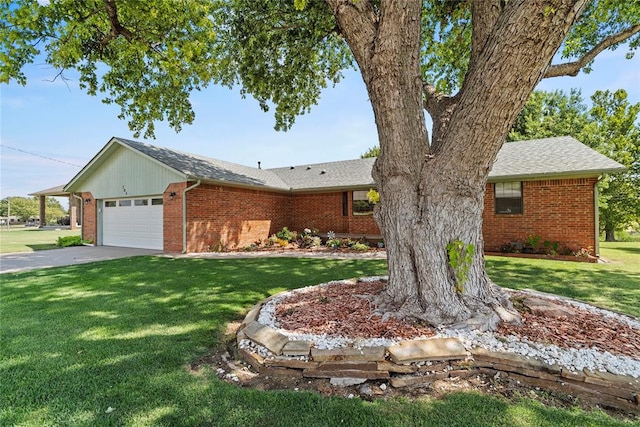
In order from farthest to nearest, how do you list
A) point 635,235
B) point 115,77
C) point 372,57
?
point 635,235, point 115,77, point 372,57

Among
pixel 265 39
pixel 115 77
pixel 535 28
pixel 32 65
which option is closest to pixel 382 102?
pixel 535 28

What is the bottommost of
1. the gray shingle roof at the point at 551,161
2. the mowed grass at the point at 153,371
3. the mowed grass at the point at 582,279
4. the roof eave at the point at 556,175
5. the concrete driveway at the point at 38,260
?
the mowed grass at the point at 582,279

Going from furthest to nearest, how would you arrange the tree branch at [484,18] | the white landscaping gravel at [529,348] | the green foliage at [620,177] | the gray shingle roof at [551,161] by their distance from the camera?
1. the green foliage at [620,177]
2. the gray shingle roof at [551,161]
3. the tree branch at [484,18]
4. the white landscaping gravel at [529,348]

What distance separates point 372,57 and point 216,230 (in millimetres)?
10314

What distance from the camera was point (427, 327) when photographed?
338 cm

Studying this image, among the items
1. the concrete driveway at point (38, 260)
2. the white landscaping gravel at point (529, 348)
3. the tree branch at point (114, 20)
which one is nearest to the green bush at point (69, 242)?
the concrete driveway at point (38, 260)

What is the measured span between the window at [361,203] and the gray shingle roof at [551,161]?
5242 mm

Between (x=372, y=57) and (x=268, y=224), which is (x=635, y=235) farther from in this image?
(x=372, y=57)

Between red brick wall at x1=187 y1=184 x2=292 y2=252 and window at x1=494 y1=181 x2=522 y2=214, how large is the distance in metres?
9.97

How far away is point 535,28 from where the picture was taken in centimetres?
276

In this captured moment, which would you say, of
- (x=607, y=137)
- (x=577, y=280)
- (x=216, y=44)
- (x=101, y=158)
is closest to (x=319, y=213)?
(x=216, y=44)

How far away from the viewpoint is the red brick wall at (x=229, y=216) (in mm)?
11617

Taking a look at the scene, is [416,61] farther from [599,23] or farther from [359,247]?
[359,247]

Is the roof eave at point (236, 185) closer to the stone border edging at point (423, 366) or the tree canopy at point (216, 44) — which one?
the tree canopy at point (216, 44)
